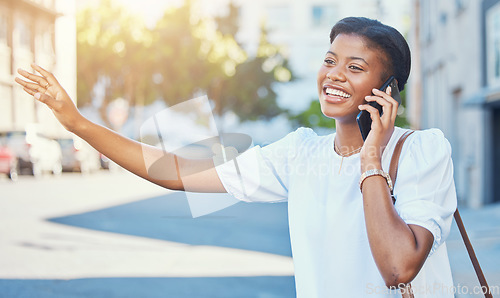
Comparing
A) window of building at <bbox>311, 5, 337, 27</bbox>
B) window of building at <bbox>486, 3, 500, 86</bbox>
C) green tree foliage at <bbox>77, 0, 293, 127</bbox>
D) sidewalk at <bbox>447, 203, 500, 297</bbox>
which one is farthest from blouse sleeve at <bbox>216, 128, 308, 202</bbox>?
window of building at <bbox>311, 5, 337, 27</bbox>

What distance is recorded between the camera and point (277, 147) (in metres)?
2.21

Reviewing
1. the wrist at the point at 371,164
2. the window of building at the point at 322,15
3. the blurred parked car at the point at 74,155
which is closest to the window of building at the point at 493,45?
the wrist at the point at 371,164

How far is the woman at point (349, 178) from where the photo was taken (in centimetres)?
172

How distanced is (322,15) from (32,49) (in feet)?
87.0

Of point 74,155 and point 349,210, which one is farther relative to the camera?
point 74,155

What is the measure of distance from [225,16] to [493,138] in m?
33.7

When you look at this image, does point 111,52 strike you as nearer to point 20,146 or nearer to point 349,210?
point 20,146

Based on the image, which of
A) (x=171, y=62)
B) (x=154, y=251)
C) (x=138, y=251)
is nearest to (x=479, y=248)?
(x=154, y=251)

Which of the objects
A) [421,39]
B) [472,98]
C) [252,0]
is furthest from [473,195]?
[252,0]

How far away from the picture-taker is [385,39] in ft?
6.68

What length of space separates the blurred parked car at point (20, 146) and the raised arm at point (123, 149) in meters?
19.6

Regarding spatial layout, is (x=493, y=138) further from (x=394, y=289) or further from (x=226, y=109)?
(x=226, y=109)

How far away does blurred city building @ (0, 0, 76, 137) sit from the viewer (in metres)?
30.2

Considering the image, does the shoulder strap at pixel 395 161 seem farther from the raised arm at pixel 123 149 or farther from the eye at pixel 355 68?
the raised arm at pixel 123 149
